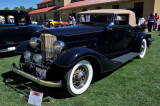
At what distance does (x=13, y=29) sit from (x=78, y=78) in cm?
419

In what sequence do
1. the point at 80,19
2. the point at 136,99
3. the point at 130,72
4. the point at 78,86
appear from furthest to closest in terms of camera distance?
1. the point at 80,19
2. the point at 130,72
3. the point at 78,86
4. the point at 136,99

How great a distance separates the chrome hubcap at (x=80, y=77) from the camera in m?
2.78

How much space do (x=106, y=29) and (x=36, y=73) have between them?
6.43 feet

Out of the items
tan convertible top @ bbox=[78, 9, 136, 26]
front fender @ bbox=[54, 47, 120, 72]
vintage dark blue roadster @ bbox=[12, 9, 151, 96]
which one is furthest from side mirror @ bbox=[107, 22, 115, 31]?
front fender @ bbox=[54, 47, 120, 72]

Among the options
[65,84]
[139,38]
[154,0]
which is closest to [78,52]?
[65,84]

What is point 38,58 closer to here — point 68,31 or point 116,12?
point 68,31

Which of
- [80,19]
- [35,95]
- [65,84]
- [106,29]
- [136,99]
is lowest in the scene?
[136,99]

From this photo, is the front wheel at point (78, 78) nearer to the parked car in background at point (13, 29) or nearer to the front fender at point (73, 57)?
the front fender at point (73, 57)

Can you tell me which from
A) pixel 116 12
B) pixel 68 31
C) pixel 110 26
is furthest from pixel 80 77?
pixel 116 12

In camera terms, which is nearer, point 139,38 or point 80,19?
point 80,19

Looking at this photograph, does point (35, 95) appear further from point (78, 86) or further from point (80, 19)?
point (80, 19)

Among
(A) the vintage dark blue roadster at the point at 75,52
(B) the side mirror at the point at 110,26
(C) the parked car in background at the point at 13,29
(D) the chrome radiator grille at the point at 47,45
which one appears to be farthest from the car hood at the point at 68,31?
(C) the parked car in background at the point at 13,29

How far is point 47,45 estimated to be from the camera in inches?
119

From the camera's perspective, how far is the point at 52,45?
2.97 meters
